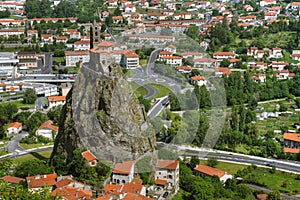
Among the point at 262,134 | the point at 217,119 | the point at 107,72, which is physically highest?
the point at 107,72

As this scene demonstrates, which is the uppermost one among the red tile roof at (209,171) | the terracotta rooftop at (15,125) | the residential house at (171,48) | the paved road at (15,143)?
the residential house at (171,48)

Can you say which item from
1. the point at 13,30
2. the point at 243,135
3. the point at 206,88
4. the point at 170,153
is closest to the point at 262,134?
the point at 243,135

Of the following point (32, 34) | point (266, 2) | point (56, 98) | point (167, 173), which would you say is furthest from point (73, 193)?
point (266, 2)

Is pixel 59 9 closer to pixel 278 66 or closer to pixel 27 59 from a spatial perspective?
pixel 27 59

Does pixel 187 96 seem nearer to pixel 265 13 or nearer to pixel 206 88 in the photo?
pixel 206 88

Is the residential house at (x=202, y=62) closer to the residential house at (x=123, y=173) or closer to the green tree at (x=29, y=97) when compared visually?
the residential house at (x=123, y=173)

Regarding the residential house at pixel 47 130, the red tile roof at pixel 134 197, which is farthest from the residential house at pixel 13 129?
the red tile roof at pixel 134 197
